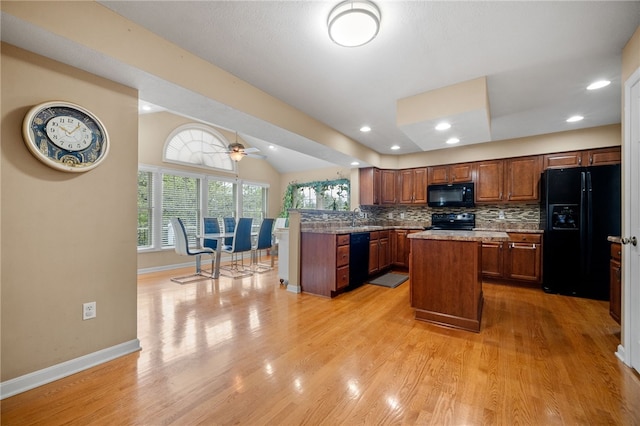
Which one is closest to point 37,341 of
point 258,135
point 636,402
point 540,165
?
point 258,135

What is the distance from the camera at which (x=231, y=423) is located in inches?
54.8

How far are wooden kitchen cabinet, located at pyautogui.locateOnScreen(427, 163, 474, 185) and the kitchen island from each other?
247cm

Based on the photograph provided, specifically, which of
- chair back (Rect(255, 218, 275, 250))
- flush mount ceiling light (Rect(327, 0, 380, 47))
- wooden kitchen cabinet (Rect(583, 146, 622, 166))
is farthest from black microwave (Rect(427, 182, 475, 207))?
flush mount ceiling light (Rect(327, 0, 380, 47))

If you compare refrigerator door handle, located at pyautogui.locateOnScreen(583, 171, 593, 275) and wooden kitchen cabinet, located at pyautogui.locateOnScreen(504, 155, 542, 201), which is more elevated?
wooden kitchen cabinet, located at pyautogui.locateOnScreen(504, 155, 542, 201)

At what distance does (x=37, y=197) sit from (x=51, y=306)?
73 cm

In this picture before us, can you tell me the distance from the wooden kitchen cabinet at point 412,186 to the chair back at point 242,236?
10.4ft

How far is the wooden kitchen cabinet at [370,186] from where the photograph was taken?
18.0 ft

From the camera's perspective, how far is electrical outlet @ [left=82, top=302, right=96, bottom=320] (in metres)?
1.91

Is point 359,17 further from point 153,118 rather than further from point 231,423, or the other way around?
point 153,118

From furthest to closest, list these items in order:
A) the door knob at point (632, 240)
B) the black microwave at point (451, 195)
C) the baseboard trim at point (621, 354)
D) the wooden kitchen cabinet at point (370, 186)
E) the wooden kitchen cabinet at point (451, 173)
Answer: the wooden kitchen cabinet at point (370, 186)
the wooden kitchen cabinet at point (451, 173)
the black microwave at point (451, 195)
the baseboard trim at point (621, 354)
the door knob at point (632, 240)

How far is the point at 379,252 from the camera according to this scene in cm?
479

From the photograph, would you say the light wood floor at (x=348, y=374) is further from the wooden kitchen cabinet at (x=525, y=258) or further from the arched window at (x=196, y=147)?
the arched window at (x=196, y=147)

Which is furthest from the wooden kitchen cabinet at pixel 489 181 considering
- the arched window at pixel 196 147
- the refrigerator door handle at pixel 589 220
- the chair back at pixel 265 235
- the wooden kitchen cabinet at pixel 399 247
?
the arched window at pixel 196 147

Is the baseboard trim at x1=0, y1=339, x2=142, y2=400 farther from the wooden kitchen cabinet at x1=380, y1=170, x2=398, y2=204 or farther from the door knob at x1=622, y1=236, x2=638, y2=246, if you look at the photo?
the wooden kitchen cabinet at x1=380, y1=170, x2=398, y2=204
